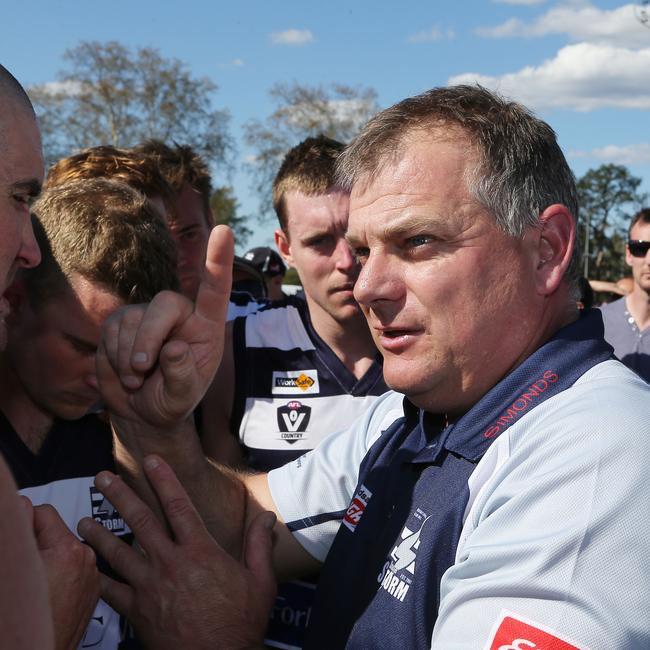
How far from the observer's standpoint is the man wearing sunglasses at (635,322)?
5934 millimetres

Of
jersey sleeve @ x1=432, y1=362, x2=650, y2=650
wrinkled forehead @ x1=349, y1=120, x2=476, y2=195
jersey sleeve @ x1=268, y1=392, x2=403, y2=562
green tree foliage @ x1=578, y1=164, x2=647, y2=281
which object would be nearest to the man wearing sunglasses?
jersey sleeve @ x1=268, y1=392, x2=403, y2=562

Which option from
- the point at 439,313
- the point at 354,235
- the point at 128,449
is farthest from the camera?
the point at 128,449

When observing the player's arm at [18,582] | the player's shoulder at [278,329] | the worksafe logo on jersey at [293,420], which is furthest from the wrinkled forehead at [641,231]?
the player's arm at [18,582]

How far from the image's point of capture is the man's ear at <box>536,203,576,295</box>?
2.10 m

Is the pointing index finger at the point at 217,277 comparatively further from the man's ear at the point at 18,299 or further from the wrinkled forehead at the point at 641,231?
the wrinkled forehead at the point at 641,231

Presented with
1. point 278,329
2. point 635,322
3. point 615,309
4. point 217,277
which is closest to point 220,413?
point 278,329

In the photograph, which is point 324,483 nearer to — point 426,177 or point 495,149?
point 426,177

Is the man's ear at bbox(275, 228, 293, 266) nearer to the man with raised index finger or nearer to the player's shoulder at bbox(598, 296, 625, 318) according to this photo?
the man with raised index finger

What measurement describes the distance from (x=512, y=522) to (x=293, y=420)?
2.10 m

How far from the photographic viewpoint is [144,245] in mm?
2783

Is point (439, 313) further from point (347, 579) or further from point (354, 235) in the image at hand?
point (347, 579)

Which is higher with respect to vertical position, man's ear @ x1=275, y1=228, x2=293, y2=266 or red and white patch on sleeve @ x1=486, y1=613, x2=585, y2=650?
man's ear @ x1=275, y1=228, x2=293, y2=266

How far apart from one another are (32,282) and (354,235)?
1.17 meters

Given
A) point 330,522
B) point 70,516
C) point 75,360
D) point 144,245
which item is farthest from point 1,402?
point 330,522
